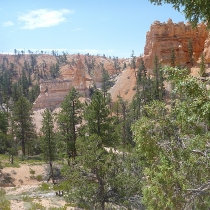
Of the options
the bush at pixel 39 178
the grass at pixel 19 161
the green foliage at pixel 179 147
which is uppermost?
the green foliage at pixel 179 147

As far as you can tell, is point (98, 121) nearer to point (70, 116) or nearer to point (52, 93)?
point (70, 116)

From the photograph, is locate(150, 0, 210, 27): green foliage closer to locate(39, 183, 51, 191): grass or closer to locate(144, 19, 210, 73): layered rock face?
locate(39, 183, 51, 191): grass

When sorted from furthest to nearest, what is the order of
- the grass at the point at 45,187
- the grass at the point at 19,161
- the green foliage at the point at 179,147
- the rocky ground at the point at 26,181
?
the grass at the point at 19,161, the grass at the point at 45,187, the rocky ground at the point at 26,181, the green foliage at the point at 179,147

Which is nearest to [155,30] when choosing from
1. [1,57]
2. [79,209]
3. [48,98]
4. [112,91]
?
[112,91]

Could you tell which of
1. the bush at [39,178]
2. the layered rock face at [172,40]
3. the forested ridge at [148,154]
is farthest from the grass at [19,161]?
the layered rock face at [172,40]

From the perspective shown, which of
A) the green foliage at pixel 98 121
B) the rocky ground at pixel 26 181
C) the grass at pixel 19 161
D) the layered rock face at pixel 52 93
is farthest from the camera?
the layered rock face at pixel 52 93

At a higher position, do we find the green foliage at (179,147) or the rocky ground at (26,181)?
the green foliage at (179,147)

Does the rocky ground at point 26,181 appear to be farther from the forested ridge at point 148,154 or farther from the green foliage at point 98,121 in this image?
Answer: the green foliage at point 98,121

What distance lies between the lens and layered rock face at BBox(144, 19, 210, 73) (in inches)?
2874

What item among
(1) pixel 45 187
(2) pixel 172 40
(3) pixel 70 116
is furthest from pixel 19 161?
(2) pixel 172 40

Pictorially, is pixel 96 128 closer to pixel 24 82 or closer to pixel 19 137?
pixel 19 137

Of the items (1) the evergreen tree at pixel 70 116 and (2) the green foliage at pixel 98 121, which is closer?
(2) the green foliage at pixel 98 121

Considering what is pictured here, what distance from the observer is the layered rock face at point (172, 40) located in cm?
7300

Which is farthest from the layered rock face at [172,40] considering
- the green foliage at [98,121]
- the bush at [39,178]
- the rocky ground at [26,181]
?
the green foliage at [98,121]
